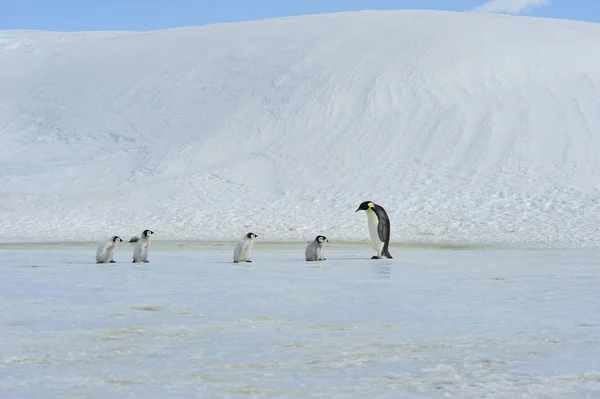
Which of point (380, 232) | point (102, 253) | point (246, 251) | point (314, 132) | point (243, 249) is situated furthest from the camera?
point (314, 132)

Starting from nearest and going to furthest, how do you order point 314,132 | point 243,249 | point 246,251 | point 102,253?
point 102,253, point 243,249, point 246,251, point 314,132

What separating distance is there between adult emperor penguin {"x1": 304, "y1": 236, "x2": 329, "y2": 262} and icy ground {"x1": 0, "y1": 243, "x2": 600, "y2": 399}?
2.68m

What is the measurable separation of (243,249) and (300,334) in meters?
9.19

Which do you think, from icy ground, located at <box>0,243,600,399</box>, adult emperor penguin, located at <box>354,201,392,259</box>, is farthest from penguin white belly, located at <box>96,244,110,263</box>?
adult emperor penguin, located at <box>354,201,392,259</box>

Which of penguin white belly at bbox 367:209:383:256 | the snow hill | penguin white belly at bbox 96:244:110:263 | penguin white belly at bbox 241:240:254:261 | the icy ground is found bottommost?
the icy ground

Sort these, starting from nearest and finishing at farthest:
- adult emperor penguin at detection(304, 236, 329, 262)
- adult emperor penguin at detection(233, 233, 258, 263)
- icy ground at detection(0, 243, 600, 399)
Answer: icy ground at detection(0, 243, 600, 399) → adult emperor penguin at detection(233, 233, 258, 263) → adult emperor penguin at detection(304, 236, 329, 262)

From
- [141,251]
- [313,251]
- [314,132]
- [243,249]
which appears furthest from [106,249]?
[314,132]

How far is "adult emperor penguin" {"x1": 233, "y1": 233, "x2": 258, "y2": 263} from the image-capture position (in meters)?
16.9

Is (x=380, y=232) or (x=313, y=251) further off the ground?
(x=380, y=232)

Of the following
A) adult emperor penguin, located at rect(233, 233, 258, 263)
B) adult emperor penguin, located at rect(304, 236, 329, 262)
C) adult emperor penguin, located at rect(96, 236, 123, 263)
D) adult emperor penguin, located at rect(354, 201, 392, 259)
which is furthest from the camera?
adult emperor penguin, located at rect(354, 201, 392, 259)

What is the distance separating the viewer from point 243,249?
16.9 meters

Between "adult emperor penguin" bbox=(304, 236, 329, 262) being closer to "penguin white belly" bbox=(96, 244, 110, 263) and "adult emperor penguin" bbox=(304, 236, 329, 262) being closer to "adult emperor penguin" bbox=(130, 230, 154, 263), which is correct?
"adult emperor penguin" bbox=(130, 230, 154, 263)

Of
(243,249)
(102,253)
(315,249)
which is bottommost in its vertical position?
(102,253)

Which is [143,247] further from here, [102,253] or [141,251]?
[102,253]
